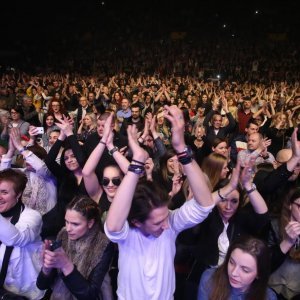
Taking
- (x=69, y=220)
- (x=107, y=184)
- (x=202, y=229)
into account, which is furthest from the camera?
(x=107, y=184)

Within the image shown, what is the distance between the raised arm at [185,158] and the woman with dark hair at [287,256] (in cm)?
72

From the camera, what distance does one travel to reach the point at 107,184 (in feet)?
8.96

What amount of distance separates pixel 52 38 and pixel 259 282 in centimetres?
2396

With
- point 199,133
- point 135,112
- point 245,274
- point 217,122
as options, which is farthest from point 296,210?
point 135,112

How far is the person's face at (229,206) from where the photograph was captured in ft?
8.29

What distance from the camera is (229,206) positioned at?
2.53 m

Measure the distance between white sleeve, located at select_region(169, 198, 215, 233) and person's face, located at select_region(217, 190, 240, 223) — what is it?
0.56 metres

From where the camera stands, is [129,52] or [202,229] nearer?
[202,229]

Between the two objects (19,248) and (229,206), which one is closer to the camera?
(19,248)

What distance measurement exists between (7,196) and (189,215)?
3.61 ft

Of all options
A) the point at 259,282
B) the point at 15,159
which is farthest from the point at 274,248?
the point at 15,159

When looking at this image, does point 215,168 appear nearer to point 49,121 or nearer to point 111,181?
point 111,181

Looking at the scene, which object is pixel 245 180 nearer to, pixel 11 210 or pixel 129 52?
pixel 11 210

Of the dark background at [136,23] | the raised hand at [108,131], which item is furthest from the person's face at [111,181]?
the dark background at [136,23]
